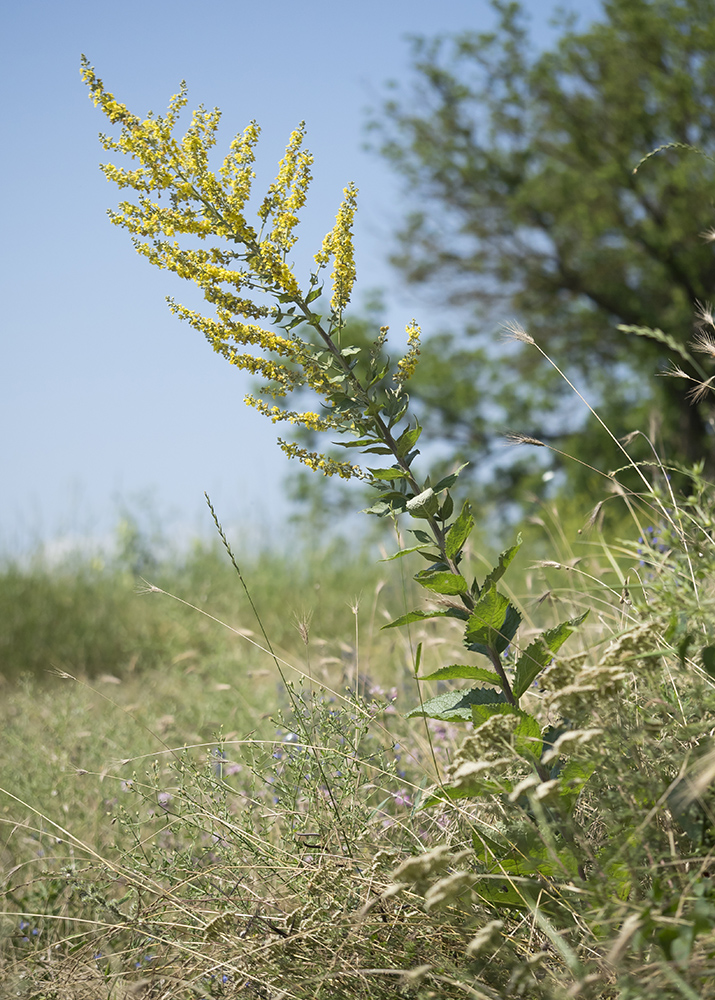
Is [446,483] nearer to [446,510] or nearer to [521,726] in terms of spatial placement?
[446,510]

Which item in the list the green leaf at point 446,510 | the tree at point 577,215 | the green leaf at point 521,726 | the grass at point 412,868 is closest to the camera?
the grass at point 412,868

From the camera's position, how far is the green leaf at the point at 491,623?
1645mm

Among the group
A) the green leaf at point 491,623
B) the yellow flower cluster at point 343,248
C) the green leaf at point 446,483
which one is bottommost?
the green leaf at point 491,623

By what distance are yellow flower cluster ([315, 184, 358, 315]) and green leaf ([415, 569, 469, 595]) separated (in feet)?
2.19

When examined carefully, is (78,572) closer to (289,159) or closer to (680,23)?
(289,159)

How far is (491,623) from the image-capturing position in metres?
1.67

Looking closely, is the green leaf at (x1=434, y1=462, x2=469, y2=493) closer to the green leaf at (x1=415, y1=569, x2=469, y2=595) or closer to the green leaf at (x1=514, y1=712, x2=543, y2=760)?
the green leaf at (x1=415, y1=569, x2=469, y2=595)

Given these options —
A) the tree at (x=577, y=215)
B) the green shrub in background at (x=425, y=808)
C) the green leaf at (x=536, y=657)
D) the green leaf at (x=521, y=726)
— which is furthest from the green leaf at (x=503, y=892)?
the tree at (x=577, y=215)

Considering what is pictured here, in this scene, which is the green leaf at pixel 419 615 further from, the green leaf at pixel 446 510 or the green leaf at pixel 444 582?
the green leaf at pixel 446 510

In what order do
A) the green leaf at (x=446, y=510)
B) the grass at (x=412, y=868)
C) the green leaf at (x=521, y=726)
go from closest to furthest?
the grass at (x=412, y=868), the green leaf at (x=521, y=726), the green leaf at (x=446, y=510)

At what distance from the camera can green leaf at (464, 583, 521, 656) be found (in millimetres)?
1645

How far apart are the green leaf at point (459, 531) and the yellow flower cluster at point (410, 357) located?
1.14ft

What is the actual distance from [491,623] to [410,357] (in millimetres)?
651

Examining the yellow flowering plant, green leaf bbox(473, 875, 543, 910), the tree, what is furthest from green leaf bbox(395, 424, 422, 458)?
the tree
